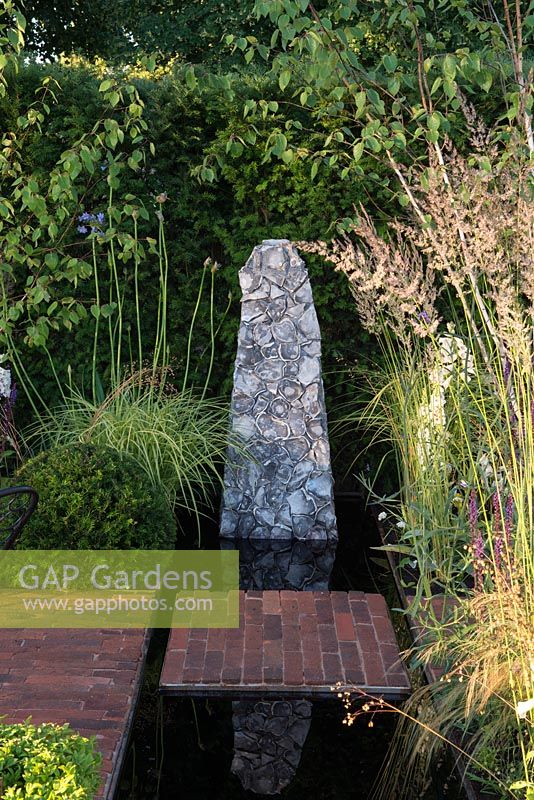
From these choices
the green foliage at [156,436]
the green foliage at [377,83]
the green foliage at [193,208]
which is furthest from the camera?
the green foliage at [193,208]

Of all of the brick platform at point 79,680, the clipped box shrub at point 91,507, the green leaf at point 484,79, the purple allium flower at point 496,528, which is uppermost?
the green leaf at point 484,79

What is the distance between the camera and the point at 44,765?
185 centimetres

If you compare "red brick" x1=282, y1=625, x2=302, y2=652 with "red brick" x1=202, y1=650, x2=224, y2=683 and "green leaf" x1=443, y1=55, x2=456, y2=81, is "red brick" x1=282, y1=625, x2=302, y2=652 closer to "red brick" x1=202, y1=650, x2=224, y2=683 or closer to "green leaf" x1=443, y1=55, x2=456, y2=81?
"red brick" x1=202, y1=650, x2=224, y2=683

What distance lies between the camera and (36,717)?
3068 mm

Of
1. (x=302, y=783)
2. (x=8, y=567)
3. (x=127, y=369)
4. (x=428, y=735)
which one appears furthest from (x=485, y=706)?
(x=127, y=369)

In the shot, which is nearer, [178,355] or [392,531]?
[392,531]

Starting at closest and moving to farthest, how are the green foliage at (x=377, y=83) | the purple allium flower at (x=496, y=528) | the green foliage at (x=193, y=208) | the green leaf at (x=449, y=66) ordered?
1. the purple allium flower at (x=496, y=528)
2. the green leaf at (x=449, y=66)
3. the green foliage at (x=377, y=83)
4. the green foliage at (x=193, y=208)

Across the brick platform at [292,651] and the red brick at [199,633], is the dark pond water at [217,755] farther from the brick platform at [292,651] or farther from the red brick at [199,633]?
the red brick at [199,633]

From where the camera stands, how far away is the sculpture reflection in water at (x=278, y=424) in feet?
17.4

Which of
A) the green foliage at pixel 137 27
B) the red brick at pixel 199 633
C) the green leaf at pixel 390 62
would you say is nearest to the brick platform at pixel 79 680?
the red brick at pixel 199 633

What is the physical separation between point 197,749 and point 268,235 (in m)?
3.51

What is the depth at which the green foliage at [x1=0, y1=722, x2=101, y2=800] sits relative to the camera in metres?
1.80

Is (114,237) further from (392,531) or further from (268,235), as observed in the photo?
(392,531)

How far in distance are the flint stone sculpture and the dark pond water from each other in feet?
5.81
